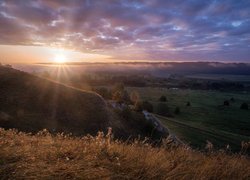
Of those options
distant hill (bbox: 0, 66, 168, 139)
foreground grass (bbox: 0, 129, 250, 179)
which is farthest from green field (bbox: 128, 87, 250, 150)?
foreground grass (bbox: 0, 129, 250, 179)

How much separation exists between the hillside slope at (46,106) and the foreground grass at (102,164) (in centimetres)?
1738

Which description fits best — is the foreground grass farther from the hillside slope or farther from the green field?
the green field

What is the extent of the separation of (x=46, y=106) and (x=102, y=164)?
74.8ft

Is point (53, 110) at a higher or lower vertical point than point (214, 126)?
higher

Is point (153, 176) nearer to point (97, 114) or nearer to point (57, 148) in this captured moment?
point (57, 148)

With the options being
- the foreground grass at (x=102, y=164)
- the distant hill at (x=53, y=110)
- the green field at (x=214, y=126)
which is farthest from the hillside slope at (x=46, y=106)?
the foreground grass at (x=102, y=164)

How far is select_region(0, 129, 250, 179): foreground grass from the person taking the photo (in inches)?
136

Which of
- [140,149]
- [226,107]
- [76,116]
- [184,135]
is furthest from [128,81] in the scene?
[140,149]

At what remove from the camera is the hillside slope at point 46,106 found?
22.7 metres

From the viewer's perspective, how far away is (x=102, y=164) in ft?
13.3

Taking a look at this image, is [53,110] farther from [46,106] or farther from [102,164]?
[102,164]

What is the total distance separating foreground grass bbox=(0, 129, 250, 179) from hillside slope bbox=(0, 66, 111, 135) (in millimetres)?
17378

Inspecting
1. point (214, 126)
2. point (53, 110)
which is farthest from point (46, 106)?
point (214, 126)

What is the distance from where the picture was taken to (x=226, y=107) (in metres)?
94.4
